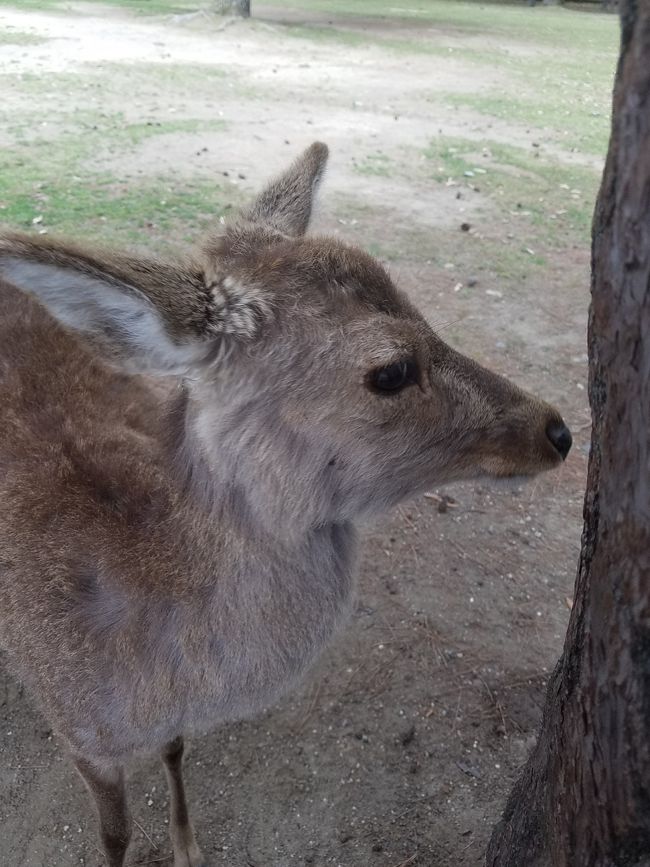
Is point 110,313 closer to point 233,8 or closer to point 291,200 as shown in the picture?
point 291,200

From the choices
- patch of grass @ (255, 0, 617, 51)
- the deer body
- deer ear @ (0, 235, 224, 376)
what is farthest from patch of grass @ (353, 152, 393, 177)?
patch of grass @ (255, 0, 617, 51)

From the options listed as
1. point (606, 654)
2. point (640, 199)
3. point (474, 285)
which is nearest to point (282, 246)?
point (640, 199)

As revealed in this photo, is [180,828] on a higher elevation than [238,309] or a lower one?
lower

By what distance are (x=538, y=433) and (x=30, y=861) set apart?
2.40 m

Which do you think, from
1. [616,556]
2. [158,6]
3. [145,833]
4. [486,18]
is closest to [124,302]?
[616,556]

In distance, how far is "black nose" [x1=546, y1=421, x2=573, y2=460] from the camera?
85.8 inches

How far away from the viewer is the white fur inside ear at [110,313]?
1.65 metres

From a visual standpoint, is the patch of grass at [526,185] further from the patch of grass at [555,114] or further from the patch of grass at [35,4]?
the patch of grass at [35,4]

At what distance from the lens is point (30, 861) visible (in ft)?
8.73

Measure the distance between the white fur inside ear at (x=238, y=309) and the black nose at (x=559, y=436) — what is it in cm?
92

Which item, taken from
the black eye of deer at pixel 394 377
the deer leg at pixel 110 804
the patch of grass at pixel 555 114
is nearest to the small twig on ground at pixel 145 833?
the deer leg at pixel 110 804

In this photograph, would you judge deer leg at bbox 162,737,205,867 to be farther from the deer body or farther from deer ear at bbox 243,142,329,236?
deer ear at bbox 243,142,329,236

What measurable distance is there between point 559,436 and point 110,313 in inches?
52.9

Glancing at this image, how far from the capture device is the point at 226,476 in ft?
6.86
